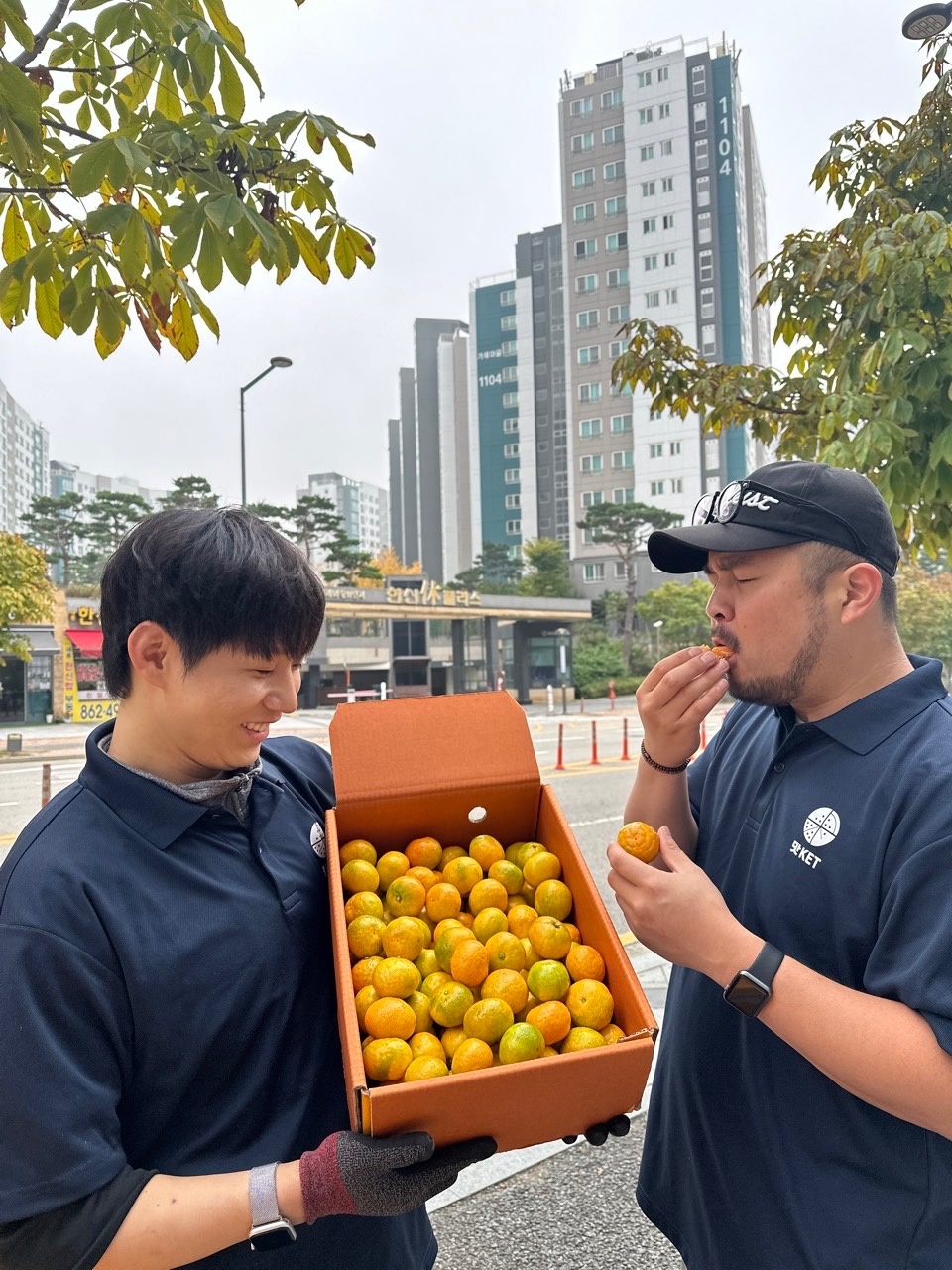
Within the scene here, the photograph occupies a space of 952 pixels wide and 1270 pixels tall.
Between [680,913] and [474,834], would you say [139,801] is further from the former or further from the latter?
[680,913]

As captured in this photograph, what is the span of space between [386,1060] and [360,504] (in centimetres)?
16068

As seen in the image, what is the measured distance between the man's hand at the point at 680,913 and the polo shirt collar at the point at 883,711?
1.18ft

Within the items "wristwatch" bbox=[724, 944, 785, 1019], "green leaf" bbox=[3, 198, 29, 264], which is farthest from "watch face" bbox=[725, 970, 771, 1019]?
"green leaf" bbox=[3, 198, 29, 264]

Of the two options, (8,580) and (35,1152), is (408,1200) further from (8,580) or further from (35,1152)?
(8,580)

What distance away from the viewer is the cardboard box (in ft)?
3.79

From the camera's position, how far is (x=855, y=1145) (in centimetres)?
135

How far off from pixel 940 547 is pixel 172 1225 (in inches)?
158

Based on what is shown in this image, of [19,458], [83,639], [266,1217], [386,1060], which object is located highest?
[19,458]

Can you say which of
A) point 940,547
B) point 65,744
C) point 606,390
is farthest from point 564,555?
point 940,547

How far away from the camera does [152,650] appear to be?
4.43ft

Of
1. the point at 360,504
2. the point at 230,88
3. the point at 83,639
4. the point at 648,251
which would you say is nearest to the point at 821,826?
the point at 230,88

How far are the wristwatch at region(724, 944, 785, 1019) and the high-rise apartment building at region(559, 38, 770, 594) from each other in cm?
5913

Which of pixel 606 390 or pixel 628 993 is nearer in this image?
pixel 628 993

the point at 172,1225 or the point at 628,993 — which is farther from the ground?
the point at 628,993
